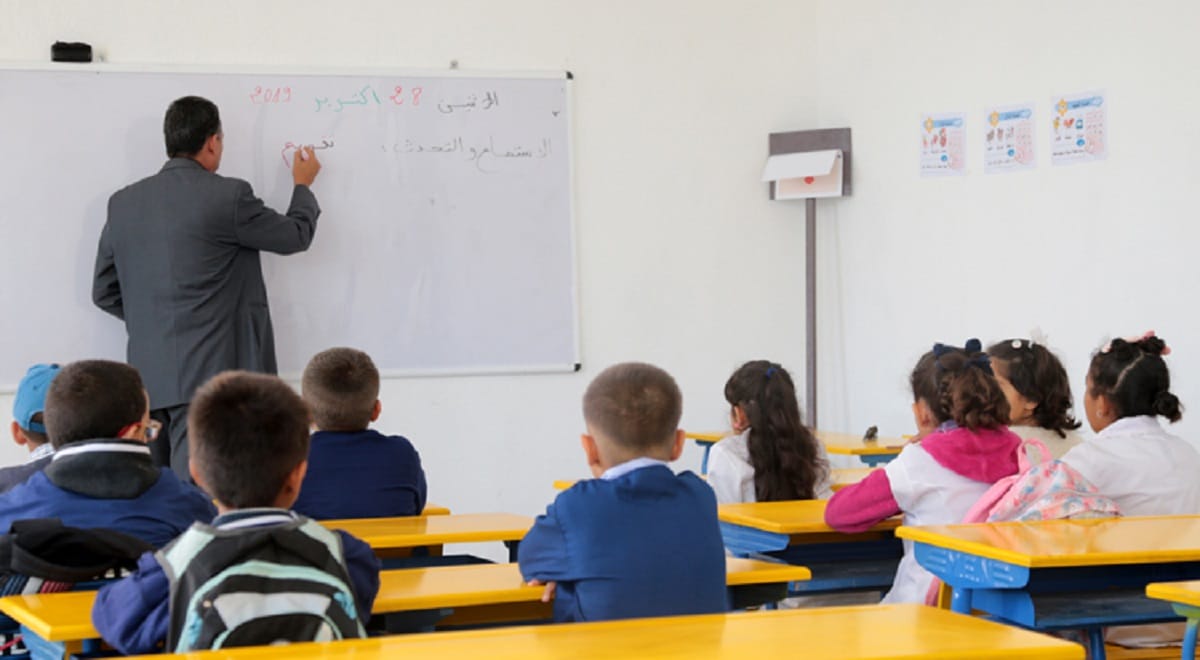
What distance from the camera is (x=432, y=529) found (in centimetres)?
326

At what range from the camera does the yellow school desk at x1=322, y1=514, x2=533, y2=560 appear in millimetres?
3117

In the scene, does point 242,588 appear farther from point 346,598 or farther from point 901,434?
point 901,434

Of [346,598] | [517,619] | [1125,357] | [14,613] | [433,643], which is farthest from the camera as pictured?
[1125,357]

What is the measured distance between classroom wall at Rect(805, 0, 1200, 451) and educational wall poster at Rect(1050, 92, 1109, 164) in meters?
0.04

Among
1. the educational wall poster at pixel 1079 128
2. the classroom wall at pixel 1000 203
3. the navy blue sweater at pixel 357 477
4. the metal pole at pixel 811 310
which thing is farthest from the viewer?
the metal pole at pixel 811 310

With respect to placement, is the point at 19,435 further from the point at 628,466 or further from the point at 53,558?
the point at 628,466

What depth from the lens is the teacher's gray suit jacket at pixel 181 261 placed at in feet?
17.8

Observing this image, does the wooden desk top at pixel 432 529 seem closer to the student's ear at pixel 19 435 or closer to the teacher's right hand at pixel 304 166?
the student's ear at pixel 19 435

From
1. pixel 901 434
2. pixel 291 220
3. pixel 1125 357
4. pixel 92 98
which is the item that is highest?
pixel 92 98

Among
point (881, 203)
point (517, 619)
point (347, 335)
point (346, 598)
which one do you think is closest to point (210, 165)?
point (347, 335)

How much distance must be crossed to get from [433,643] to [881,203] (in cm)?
496

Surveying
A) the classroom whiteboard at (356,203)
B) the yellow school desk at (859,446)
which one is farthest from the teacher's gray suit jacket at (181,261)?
the yellow school desk at (859,446)

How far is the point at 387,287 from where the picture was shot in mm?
6152

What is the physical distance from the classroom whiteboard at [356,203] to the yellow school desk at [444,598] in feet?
11.4
